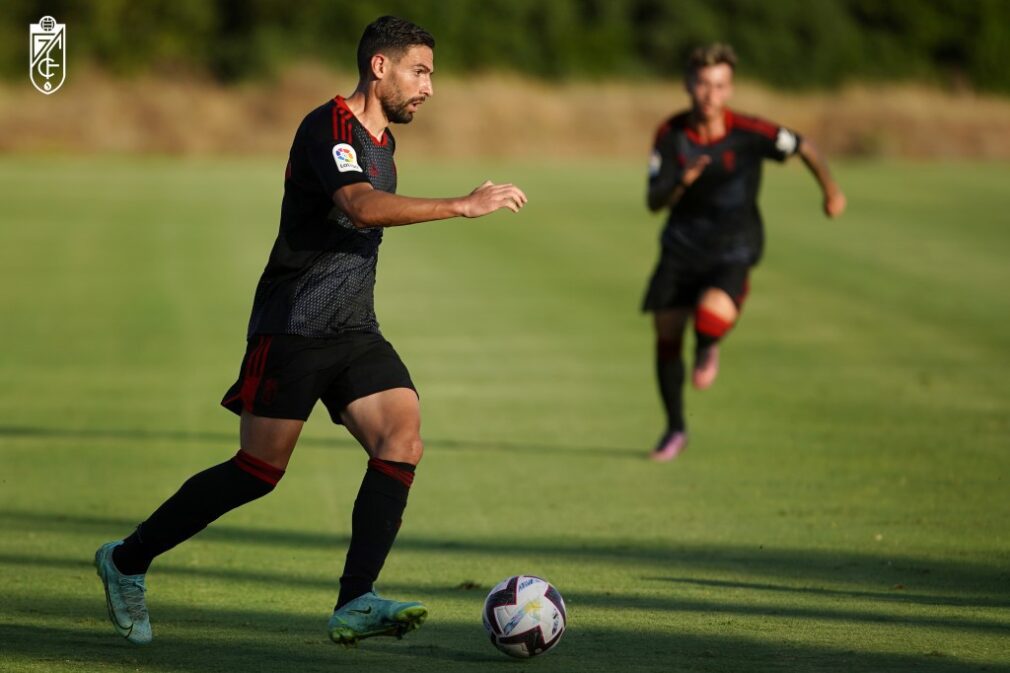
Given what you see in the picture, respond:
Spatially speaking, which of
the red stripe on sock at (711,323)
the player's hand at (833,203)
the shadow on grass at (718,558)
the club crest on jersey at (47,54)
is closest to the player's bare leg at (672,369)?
the red stripe on sock at (711,323)

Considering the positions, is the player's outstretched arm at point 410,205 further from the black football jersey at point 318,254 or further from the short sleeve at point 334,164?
the black football jersey at point 318,254

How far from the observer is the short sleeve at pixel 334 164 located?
5918mm

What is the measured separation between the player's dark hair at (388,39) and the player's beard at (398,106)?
131 millimetres

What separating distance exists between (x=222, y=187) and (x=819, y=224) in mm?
12673

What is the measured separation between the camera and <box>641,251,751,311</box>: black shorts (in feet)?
36.5

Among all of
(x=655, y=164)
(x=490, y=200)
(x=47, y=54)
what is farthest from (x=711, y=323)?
(x=47, y=54)

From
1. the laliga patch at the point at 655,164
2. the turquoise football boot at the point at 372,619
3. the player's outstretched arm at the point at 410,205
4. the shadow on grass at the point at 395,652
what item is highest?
the player's outstretched arm at the point at 410,205

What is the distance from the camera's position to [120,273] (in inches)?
909

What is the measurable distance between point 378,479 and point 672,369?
207 inches

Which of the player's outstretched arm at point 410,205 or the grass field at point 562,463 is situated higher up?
the player's outstretched arm at point 410,205

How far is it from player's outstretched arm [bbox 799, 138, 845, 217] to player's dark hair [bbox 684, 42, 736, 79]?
746 millimetres

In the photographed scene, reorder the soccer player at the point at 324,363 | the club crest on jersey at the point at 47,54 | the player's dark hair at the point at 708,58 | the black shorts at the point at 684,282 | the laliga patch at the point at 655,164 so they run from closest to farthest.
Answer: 1. the soccer player at the point at 324,363
2. the player's dark hair at the point at 708,58
3. the laliga patch at the point at 655,164
4. the black shorts at the point at 684,282
5. the club crest on jersey at the point at 47,54

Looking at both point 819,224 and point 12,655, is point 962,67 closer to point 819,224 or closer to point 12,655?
point 819,224

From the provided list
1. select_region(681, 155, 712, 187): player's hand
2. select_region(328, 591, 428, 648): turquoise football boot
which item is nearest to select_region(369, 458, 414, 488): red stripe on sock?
select_region(328, 591, 428, 648): turquoise football boot
